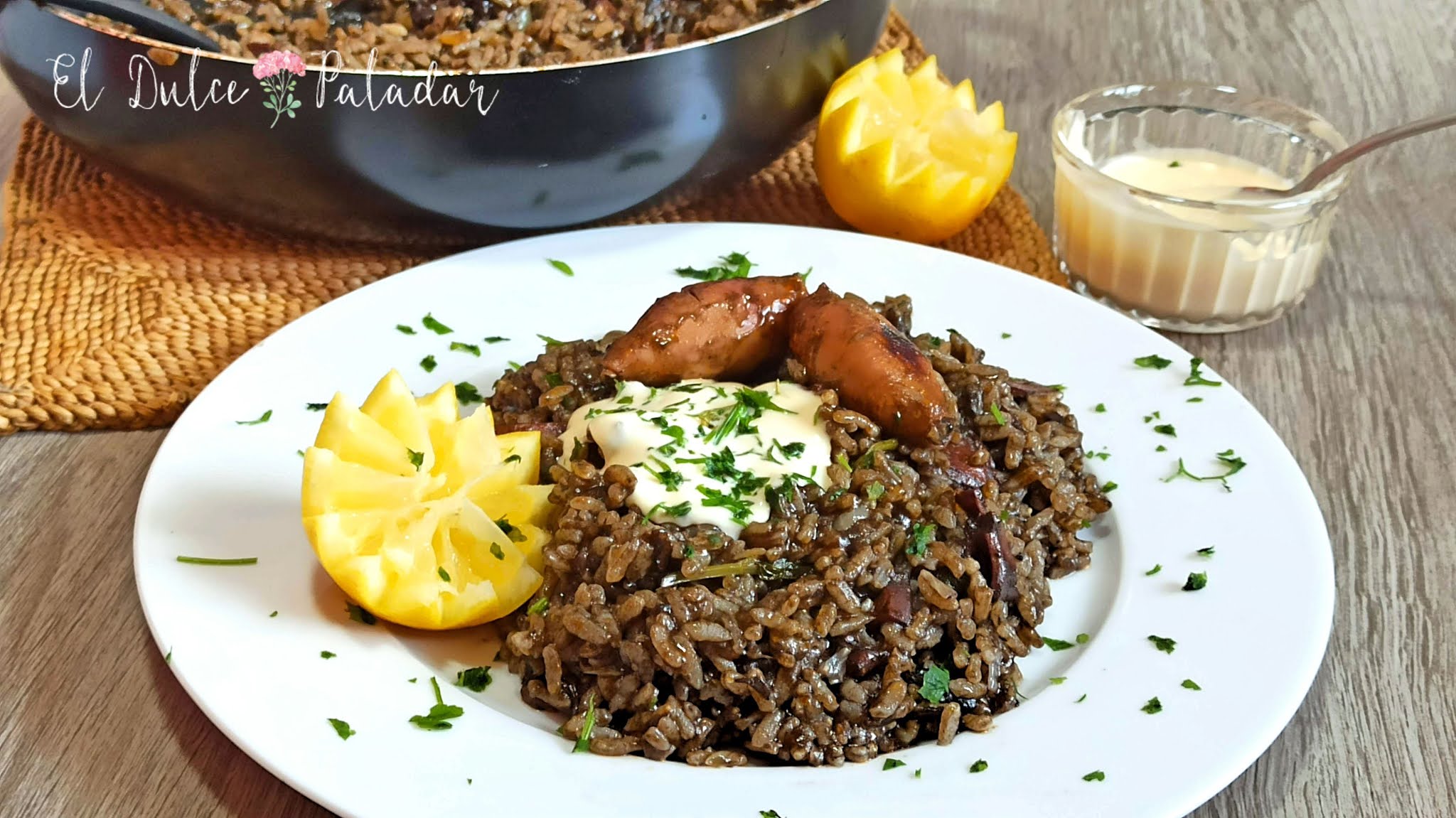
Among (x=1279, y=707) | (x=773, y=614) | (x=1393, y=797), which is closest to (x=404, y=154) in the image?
(x=773, y=614)

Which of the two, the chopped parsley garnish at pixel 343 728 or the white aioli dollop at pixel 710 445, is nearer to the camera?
the chopped parsley garnish at pixel 343 728

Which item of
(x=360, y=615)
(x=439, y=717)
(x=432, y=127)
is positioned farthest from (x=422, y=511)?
(x=432, y=127)

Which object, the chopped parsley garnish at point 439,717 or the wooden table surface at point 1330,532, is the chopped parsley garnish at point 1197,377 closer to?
the wooden table surface at point 1330,532

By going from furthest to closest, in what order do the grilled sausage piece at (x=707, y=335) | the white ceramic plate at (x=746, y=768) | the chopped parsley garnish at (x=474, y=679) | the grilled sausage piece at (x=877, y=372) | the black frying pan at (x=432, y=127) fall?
the black frying pan at (x=432, y=127) < the grilled sausage piece at (x=707, y=335) < the grilled sausage piece at (x=877, y=372) < the chopped parsley garnish at (x=474, y=679) < the white ceramic plate at (x=746, y=768)

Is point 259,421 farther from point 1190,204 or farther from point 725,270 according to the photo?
point 1190,204

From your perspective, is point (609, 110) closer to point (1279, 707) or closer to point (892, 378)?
point (892, 378)

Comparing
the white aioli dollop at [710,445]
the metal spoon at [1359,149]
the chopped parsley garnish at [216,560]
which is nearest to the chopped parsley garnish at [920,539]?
the white aioli dollop at [710,445]

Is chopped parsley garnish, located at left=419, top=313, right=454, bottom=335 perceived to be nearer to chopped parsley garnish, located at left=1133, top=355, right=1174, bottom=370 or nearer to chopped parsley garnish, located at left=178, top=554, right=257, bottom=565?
chopped parsley garnish, located at left=178, top=554, right=257, bottom=565
